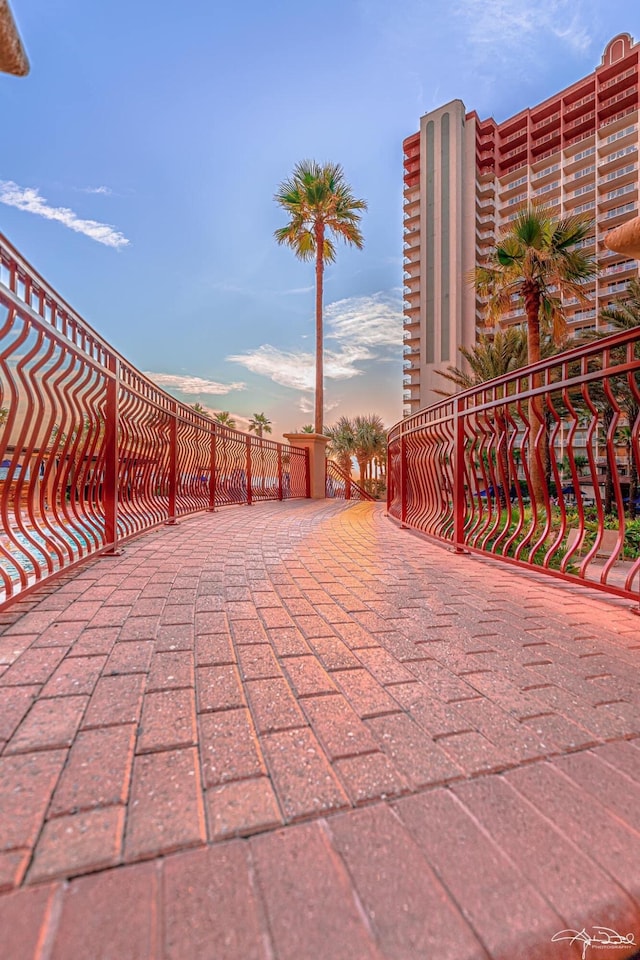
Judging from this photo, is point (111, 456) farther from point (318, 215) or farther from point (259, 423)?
point (259, 423)

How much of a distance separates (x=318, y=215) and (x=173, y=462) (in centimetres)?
1373

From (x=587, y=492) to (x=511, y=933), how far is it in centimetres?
3042

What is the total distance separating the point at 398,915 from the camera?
682mm

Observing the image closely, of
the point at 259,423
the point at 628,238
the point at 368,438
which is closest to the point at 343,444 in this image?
the point at 368,438

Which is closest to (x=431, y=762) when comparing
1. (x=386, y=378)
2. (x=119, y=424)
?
(x=119, y=424)

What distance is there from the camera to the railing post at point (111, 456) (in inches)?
127

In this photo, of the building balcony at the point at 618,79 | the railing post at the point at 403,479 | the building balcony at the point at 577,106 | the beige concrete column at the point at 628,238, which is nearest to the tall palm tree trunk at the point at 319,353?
the railing post at the point at 403,479

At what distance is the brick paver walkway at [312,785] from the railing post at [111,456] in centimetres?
123

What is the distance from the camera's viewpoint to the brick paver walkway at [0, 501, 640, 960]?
26.3 inches

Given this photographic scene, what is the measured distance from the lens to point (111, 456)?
331cm

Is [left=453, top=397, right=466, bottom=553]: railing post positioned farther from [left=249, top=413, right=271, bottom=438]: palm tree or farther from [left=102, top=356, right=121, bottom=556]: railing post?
[left=249, top=413, right=271, bottom=438]: palm tree

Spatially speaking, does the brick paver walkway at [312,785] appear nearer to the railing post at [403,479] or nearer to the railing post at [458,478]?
the railing post at [458,478]

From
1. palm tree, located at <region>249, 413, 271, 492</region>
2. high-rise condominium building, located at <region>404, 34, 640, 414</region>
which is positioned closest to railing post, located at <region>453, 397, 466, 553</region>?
palm tree, located at <region>249, 413, 271, 492</region>

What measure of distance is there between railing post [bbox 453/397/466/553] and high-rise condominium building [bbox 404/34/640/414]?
37921mm
